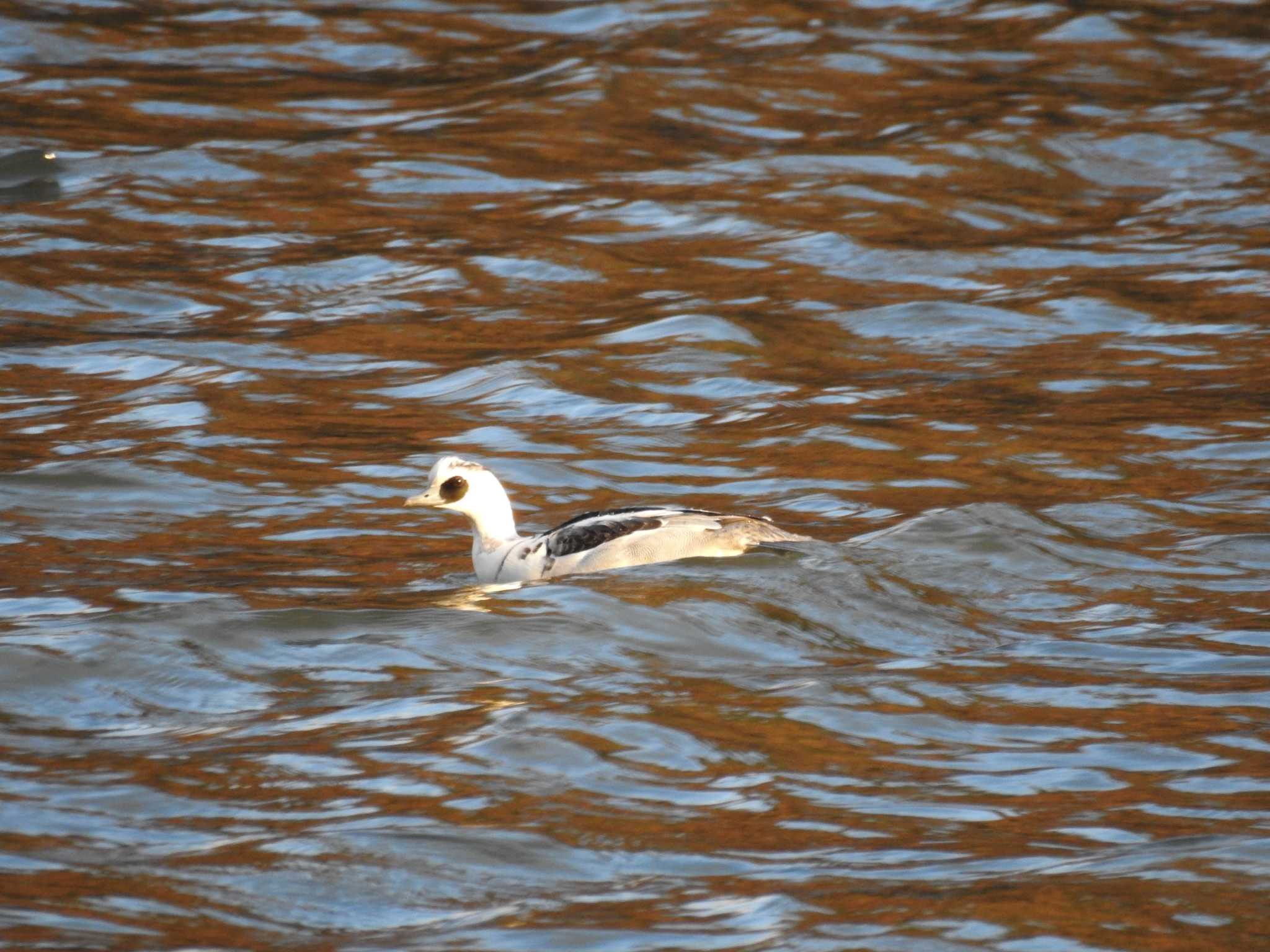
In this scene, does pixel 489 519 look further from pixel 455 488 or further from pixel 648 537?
pixel 648 537

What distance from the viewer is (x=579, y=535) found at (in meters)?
9.43

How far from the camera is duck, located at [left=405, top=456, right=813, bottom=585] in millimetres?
9289

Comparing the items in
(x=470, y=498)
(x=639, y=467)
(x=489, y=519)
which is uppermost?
(x=470, y=498)

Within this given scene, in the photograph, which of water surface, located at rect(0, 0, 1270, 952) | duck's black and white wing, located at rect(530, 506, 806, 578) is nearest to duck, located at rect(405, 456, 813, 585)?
duck's black and white wing, located at rect(530, 506, 806, 578)

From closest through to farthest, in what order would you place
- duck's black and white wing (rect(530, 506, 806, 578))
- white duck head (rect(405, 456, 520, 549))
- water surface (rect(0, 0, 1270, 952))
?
water surface (rect(0, 0, 1270, 952)), duck's black and white wing (rect(530, 506, 806, 578)), white duck head (rect(405, 456, 520, 549))

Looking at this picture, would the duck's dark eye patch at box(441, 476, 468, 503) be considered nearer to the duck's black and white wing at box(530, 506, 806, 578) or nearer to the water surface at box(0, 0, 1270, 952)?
the water surface at box(0, 0, 1270, 952)

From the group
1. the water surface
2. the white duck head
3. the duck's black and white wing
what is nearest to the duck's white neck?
the white duck head

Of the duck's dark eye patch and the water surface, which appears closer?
the water surface

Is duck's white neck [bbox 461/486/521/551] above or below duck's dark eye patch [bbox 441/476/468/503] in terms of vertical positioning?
below

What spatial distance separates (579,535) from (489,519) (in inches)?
27.9

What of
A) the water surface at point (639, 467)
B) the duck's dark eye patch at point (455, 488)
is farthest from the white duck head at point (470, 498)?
the water surface at point (639, 467)

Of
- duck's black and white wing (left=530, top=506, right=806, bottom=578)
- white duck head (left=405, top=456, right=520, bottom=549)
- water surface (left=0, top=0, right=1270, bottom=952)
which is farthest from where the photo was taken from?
white duck head (left=405, top=456, right=520, bottom=549)

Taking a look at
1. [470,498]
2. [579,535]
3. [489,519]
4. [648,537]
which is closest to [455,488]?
[470,498]

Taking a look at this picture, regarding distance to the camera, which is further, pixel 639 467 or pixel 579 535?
pixel 639 467
